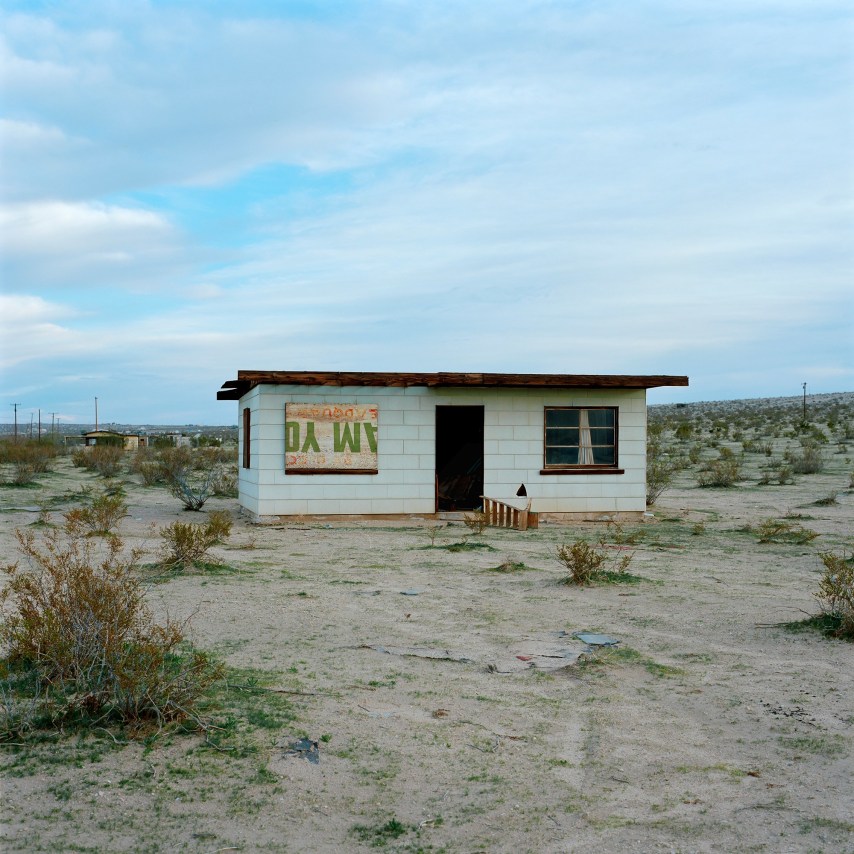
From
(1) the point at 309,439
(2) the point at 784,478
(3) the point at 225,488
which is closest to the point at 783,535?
(1) the point at 309,439

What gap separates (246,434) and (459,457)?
541 centimetres

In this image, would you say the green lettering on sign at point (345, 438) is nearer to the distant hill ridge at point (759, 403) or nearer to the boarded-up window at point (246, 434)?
the boarded-up window at point (246, 434)

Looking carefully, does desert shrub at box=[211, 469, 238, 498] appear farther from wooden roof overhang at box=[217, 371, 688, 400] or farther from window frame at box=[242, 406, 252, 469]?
wooden roof overhang at box=[217, 371, 688, 400]

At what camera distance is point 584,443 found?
18.4m

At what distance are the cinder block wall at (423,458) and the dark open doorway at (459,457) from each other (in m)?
3.08

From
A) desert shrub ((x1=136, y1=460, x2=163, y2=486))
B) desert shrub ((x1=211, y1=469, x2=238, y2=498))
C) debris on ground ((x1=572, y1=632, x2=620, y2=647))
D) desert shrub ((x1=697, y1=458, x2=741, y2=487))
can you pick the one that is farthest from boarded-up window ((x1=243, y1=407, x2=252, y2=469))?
desert shrub ((x1=697, y1=458, x2=741, y2=487))

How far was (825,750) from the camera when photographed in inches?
214

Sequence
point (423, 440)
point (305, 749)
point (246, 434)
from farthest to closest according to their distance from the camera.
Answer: point (246, 434), point (423, 440), point (305, 749)

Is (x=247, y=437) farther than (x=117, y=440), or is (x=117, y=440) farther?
(x=117, y=440)

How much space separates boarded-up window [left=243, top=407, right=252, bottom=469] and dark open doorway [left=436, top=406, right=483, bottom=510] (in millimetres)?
4700

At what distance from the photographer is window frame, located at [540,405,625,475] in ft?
59.4

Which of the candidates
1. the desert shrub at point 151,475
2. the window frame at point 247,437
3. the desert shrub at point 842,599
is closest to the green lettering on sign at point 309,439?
the window frame at point 247,437

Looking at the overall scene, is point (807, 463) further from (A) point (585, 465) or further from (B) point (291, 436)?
(B) point (291, 436)

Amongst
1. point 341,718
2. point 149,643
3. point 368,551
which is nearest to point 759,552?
point 368,551
